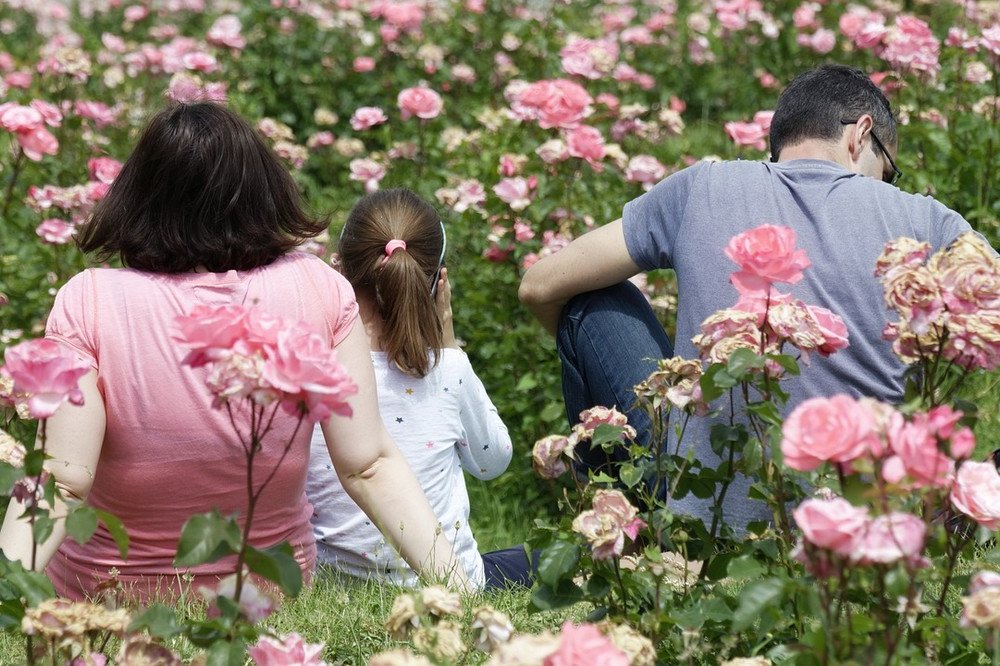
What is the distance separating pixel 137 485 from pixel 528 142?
6.79ft

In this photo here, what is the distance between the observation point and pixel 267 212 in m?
2.37

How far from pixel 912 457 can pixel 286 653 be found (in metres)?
0.73

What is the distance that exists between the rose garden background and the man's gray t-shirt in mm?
210

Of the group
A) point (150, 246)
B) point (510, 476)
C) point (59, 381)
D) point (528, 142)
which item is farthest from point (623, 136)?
point (59, 381)

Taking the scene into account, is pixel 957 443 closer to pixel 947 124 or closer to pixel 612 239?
pixel 612 239

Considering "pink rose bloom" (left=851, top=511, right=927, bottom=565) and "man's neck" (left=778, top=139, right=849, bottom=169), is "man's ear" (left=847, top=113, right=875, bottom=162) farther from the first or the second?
"pink rose bloom" (left=851, top=511, right=927, bottom=565)

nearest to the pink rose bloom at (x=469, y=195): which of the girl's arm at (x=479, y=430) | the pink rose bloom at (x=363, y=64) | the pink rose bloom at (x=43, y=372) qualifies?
the girl's arm at (x=479, y=430)

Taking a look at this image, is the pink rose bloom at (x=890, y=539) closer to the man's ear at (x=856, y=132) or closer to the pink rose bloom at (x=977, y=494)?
the pink rose bloom at (x=977, y=494)

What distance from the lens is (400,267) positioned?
2.87 metres

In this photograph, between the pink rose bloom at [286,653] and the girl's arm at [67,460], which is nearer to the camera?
the pink rose bloom at [286,653]

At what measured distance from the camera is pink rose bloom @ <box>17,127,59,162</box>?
3.67m

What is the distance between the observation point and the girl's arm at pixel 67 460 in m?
2.11

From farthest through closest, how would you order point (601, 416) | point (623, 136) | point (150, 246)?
point (623, 136)
point (150, 246)
point (601, 416)

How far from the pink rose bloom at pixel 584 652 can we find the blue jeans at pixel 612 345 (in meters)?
1.73
